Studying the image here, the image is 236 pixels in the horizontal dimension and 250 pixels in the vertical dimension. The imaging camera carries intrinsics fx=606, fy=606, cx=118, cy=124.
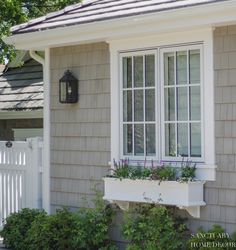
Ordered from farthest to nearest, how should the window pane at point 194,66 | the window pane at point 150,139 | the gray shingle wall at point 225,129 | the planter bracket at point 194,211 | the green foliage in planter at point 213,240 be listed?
the window pane at point 150,139, the window pane at point 194,66, the planter bracket at point 194,211, the gray shingle wall at point 225,129, the green foliage in planter at point 213,240

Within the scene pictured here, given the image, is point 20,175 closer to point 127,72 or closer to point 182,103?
point 127,72

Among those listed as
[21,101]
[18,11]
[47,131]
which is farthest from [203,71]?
Answer: [18,11]

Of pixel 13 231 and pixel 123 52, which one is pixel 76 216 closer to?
pixel 13 231

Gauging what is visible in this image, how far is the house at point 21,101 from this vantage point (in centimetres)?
1268

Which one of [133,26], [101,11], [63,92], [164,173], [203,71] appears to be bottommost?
[164,173]

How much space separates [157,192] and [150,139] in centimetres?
76

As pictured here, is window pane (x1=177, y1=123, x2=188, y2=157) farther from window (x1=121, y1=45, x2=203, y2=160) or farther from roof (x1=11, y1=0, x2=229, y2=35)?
roof (x1=11, y1=0, x2=229, y2=35)

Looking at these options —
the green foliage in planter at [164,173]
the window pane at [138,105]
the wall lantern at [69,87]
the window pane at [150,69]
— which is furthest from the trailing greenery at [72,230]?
the window pane at [150,69]

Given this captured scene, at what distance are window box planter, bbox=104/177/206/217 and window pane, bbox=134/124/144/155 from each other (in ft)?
1.63

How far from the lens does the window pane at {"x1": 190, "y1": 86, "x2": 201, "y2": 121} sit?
7.27 m

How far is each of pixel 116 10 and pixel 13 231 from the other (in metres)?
Result: 3.48

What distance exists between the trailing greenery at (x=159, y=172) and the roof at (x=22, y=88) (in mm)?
4954

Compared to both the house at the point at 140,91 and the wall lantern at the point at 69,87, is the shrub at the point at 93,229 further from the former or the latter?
the wall lantern at the point at 69,87

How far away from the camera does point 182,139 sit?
24.4ft
